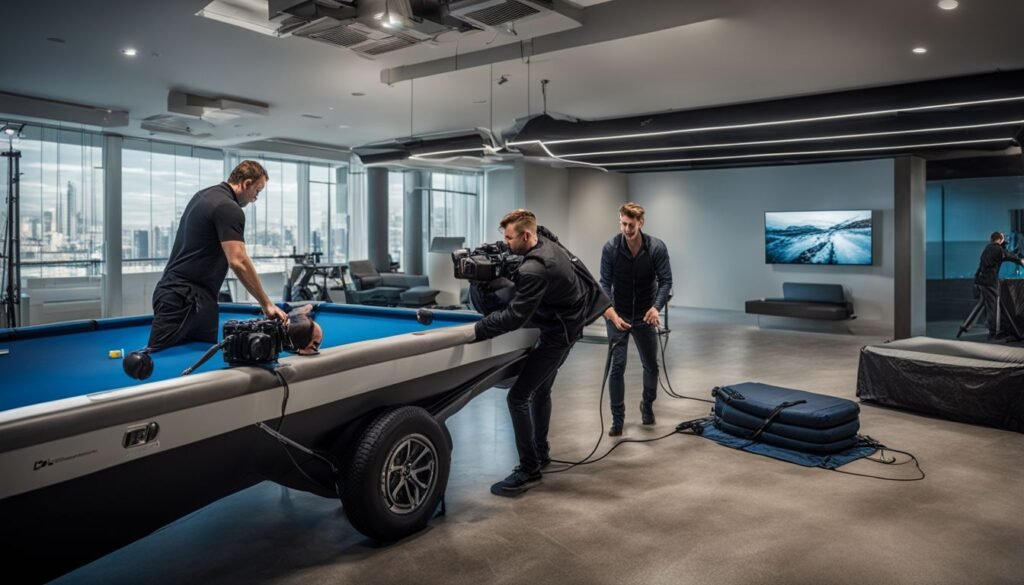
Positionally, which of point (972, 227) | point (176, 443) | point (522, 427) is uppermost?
point (972, 227)

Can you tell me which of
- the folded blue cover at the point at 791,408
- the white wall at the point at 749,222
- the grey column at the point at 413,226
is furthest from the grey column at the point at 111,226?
the white wall at the point at 749,222

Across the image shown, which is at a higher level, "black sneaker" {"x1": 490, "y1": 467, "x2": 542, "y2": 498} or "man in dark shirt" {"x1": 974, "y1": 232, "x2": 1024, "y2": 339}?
"man in dark shirt" {"x1": 974, "y1": 232, "x2": 1024, "y2": 339}

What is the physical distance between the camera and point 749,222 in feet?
44.0

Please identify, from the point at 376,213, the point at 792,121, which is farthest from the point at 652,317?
the point at 376,213

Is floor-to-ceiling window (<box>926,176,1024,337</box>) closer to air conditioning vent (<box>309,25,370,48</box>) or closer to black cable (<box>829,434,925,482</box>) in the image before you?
black cable (<box>829,434,925,482</box>)

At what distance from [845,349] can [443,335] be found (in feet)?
23.7

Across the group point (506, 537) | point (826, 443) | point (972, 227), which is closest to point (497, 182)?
point (972, 227)

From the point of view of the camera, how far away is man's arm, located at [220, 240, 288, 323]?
125 inches

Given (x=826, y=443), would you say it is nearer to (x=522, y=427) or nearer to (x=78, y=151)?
(x=522, y=427)

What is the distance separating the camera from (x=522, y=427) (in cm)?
372

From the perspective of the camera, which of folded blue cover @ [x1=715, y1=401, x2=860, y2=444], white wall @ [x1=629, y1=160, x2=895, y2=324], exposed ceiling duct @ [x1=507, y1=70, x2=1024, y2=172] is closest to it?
folded blue cover @ [x1=715, y1=401, x2=860, y2=444]

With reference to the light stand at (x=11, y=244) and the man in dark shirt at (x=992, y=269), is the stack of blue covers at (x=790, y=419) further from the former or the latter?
the light stand at (x=11, y=244)

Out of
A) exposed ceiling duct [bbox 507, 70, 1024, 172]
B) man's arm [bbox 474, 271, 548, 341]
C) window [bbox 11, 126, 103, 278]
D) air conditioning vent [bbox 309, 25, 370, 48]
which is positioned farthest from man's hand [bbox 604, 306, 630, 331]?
window [bbox 11, 126, 103, 278]

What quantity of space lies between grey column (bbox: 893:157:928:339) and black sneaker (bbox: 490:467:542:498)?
316 inches
